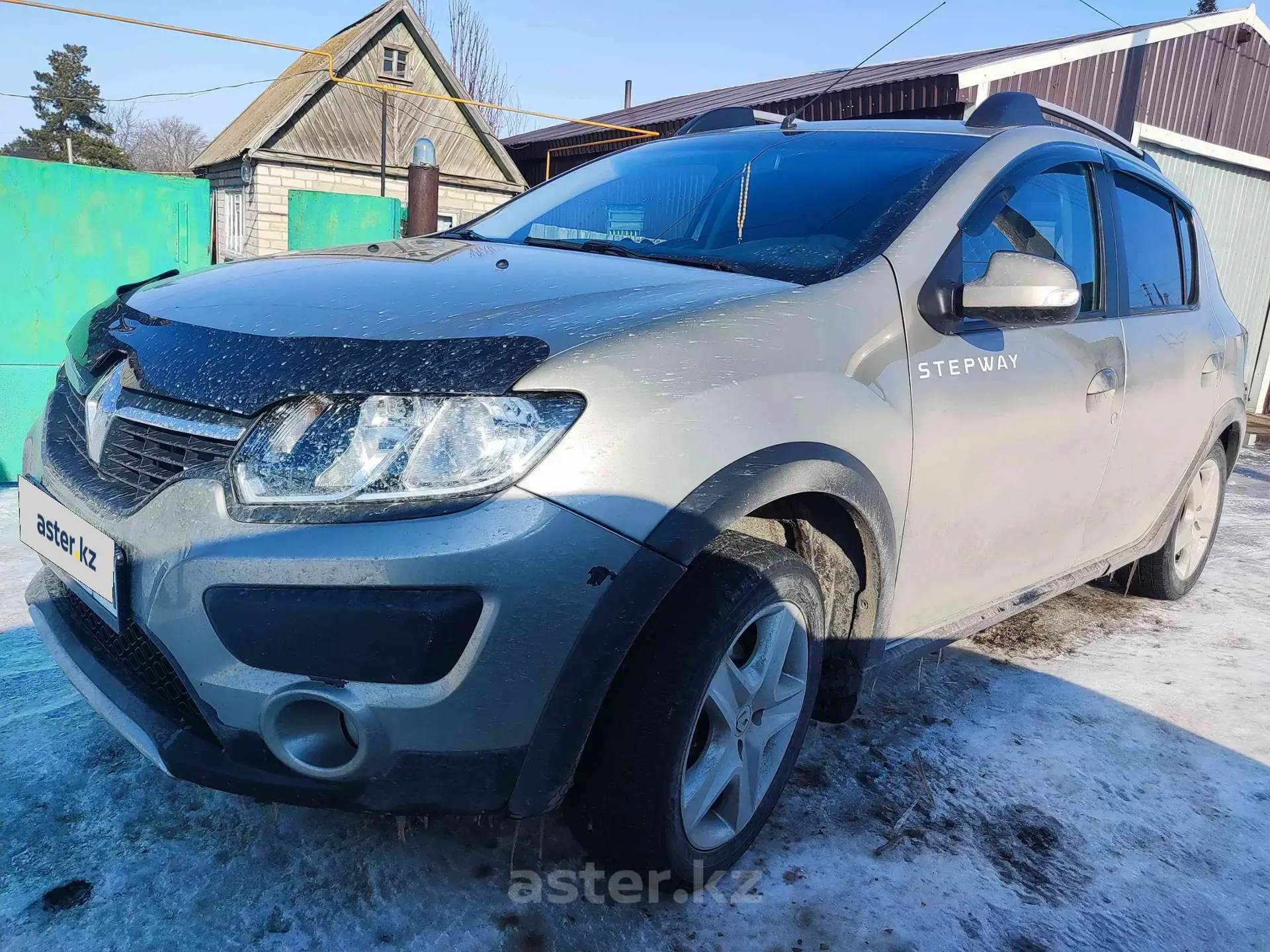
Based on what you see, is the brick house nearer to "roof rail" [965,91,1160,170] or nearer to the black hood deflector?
"roof rail" [965,91,1160,170]

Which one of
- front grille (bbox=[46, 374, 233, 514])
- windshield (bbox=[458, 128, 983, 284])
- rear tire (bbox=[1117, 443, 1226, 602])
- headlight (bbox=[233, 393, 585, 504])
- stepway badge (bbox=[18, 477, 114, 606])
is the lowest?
rear tire (bbox=[1117, 443, 1226, 602])

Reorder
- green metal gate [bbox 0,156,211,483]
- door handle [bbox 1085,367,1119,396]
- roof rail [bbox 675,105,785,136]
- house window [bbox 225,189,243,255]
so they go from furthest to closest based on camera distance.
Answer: house window [bbox 225,189,243,255] → green metal gate [bbox 0,156,211,483] → roof rail [bbox 675,105,785,136] → door handle [bbox 1085,367,1119,396]

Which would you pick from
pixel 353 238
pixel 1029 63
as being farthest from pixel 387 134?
pixel 1029 63

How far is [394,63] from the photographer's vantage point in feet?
71.5

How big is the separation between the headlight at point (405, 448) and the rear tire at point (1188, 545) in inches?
129

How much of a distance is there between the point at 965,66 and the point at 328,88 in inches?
601

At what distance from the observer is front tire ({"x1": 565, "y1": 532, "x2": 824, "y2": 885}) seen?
171cm

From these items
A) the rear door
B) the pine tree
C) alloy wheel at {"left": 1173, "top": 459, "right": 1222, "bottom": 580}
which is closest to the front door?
the rear door

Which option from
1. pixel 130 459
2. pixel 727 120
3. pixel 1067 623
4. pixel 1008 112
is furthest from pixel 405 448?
pixel 1067 623

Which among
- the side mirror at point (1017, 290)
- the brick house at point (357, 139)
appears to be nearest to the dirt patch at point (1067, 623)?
the side mirror at point (1017, 290)

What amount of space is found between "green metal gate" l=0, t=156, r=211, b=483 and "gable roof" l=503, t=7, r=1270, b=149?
4505mm

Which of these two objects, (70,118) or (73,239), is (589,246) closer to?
(73,239)

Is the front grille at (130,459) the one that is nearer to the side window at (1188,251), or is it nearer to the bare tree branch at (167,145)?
the side window at (1188,251)

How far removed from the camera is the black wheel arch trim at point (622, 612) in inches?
61.4
